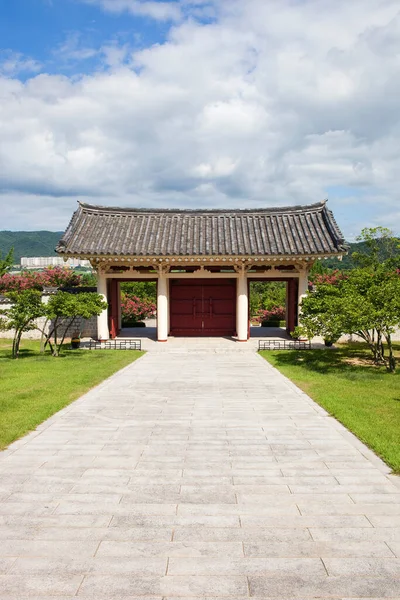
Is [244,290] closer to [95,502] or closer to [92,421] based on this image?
[92,421]

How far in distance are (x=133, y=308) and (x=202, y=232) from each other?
29.2 feet

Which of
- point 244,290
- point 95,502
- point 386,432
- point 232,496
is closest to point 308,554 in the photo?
point 232,496

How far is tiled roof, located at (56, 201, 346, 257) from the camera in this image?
69.7ft

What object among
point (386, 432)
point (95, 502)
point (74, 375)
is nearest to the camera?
point (95, 502)

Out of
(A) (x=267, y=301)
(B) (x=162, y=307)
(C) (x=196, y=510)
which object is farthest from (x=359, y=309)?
(A) (x=267, y=301)

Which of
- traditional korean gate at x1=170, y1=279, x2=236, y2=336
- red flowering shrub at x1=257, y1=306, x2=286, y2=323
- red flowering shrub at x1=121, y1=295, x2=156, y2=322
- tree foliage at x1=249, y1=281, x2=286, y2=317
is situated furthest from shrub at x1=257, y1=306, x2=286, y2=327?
red flowering shrub at x1=121, y1=295, x2=156, y2=322

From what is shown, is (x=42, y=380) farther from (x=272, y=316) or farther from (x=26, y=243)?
(x=26, y=243)

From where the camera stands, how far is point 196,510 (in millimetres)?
5586

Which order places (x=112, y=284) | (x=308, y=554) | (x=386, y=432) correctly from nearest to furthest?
1. (x=308, y=554)
2. (x=386, y=432)
3. (x=112, y=284)

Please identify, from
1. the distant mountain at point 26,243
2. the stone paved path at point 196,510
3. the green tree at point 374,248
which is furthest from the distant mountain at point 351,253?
the distant mountain at point 26,243

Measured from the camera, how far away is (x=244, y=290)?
22219mm

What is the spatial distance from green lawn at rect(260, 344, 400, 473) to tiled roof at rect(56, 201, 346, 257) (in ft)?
17.6

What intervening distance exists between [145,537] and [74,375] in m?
9.95

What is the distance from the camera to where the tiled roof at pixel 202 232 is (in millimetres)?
21250
